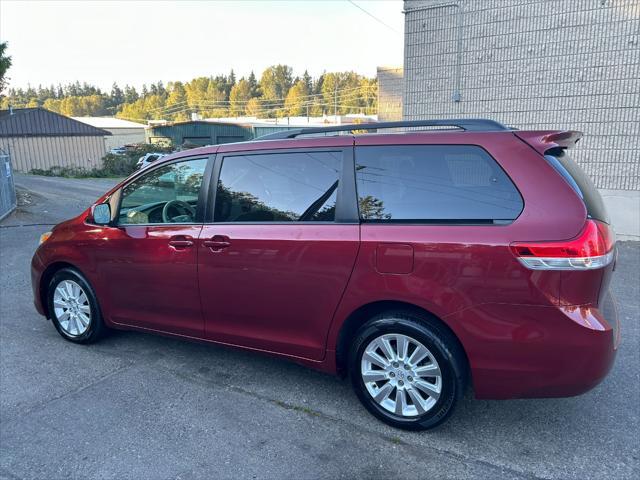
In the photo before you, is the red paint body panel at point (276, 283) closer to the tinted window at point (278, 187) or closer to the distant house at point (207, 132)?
the tinted window at point (278, 187)

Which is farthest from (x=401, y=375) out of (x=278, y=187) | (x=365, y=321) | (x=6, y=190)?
(x=6, y=190)

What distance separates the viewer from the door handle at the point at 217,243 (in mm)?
3646

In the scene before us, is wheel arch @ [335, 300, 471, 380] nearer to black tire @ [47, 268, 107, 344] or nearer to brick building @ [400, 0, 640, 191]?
black tire @ [47, 268, 107, 344]

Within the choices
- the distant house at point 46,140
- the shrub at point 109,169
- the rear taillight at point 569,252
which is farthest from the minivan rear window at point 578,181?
the distant house at point 46,140

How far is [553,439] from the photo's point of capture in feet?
10.2

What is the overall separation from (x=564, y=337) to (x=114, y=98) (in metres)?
162

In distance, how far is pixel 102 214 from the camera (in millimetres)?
4297

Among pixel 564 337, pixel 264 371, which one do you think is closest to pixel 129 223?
pixel 264 371

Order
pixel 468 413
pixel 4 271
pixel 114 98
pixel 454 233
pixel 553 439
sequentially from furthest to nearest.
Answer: pixel 114 98 → pixel 4 271 → pixel 468 413 → pixel 553 439 → pixel 454 233

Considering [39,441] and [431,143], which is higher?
[431,143]

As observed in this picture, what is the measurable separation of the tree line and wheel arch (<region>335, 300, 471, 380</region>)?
300 feet

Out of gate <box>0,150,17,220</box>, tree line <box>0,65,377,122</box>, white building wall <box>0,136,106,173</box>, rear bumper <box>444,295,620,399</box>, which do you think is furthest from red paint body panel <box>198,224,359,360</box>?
tree line <box>0,65,377,122</box>

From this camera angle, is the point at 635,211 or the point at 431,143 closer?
the point at 431,143

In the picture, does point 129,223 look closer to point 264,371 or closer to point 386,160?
point 264,371
